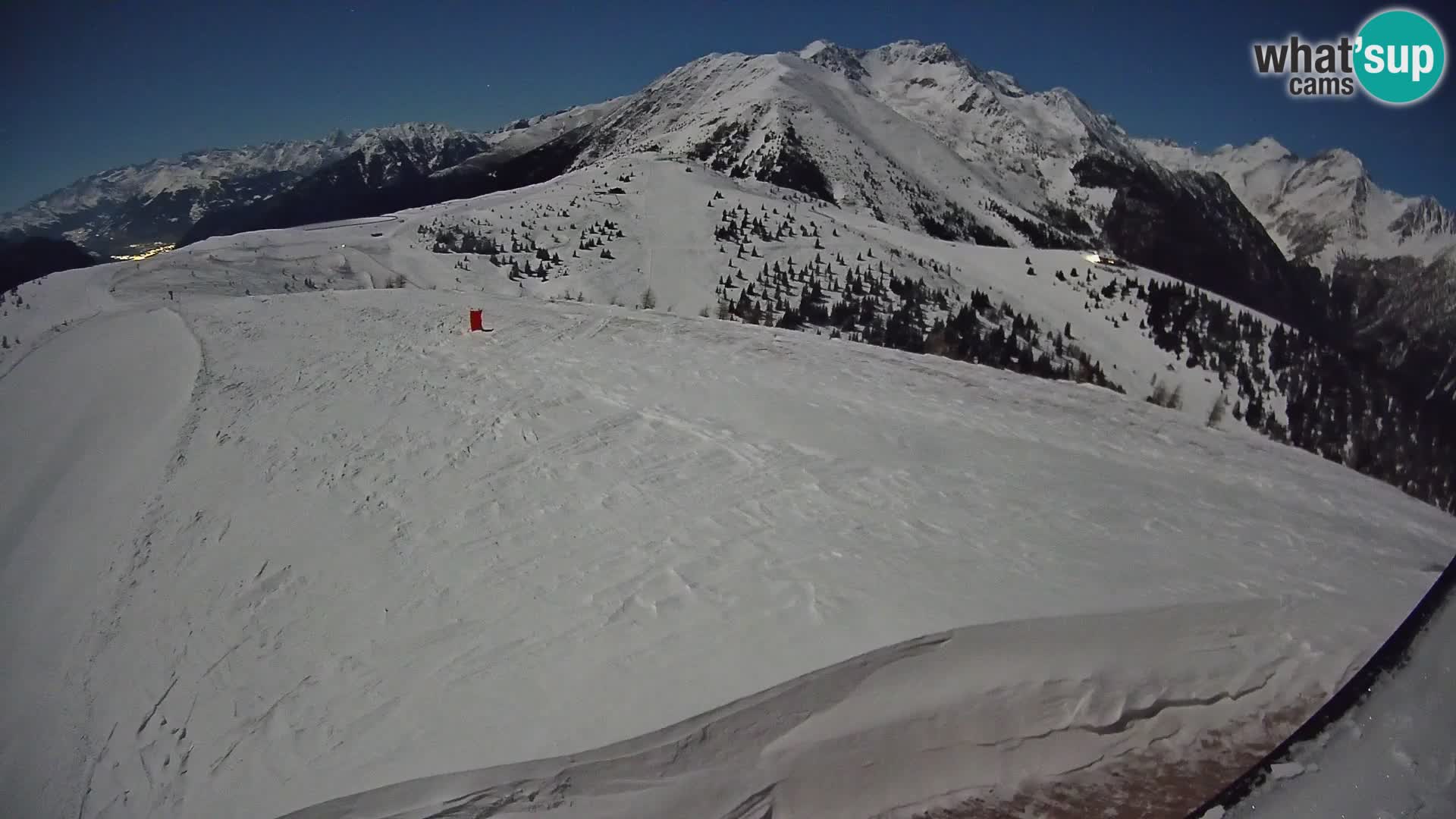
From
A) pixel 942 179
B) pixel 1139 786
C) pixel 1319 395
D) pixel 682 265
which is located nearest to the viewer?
pixel 1139 786

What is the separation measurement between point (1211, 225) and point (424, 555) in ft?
408

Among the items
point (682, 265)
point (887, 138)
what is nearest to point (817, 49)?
point (887, 138)

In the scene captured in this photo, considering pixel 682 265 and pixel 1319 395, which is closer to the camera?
pixel 1319 395

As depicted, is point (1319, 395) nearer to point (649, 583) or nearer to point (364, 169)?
point (649, 583)

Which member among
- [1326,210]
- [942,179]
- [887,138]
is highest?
[1326,210]

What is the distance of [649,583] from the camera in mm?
4797

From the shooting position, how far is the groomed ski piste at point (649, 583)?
11.5ft

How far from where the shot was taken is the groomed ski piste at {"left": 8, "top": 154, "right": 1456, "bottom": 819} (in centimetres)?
350

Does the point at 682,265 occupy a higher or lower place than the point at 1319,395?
higher

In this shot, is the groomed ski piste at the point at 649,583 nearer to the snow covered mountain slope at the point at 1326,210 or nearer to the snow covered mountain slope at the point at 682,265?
the snow covered mountain slope at the point at 682,265

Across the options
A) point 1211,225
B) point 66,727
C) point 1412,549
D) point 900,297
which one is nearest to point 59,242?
point 900,297

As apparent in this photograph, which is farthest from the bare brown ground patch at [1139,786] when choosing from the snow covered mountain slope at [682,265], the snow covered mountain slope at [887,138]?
the snow covered mountain slope at [887,138]

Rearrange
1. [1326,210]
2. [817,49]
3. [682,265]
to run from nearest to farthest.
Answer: [682,265] → [817,49] → [1326,210]

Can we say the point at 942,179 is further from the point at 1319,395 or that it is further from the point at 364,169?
the point at 364,169
